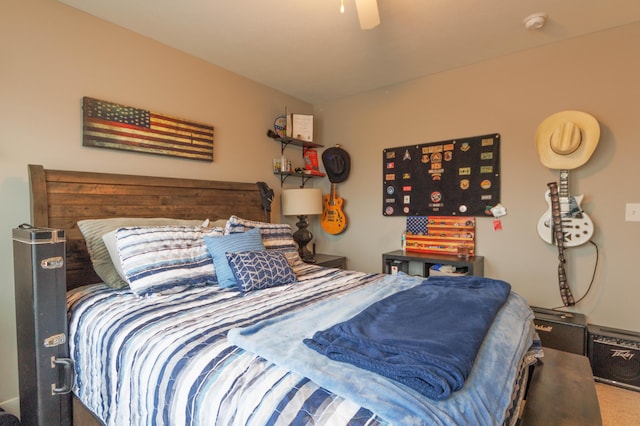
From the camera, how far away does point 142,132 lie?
7.56 ft

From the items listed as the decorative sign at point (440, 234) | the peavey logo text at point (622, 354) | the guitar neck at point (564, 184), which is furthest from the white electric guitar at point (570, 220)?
the peavey logo text at point (622, 354)

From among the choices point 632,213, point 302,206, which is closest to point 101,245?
point 302,206

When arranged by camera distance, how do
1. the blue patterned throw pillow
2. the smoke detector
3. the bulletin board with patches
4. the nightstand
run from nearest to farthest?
1. the blue patterned throw pillow
2. the smoke detector
3. the bulletin board with patches
4. the nightstand

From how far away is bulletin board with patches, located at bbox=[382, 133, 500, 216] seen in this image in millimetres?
2809

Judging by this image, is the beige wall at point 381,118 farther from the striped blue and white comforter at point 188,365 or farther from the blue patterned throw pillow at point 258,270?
the blue patterned throw pillow at point 258,270

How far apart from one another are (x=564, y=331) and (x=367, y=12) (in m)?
2.48

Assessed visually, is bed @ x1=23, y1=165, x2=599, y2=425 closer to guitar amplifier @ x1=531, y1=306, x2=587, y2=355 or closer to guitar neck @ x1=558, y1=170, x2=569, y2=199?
guitar amplifier @ x1=531, y1=306, x2=587, y2=355

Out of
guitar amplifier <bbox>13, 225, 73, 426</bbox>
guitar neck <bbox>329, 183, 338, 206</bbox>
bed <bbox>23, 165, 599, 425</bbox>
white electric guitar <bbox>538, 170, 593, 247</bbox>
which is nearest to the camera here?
bed <bbox>23, 165, 599, 425</bbox>

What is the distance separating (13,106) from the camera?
1.79 metres

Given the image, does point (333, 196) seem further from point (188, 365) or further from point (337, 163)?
point (188, 365)

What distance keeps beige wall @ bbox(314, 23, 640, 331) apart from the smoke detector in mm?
430

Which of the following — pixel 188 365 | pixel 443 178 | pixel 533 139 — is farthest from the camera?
pixel 443 178

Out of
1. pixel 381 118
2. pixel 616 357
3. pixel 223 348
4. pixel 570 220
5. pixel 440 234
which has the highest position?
pixel 381 118

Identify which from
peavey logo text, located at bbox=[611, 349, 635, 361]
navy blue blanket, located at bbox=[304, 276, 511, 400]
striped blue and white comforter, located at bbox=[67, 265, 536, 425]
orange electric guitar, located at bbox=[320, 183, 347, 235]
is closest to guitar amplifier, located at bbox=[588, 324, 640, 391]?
peavey logo text, located at bbox=[611, 349, 635, 361]
